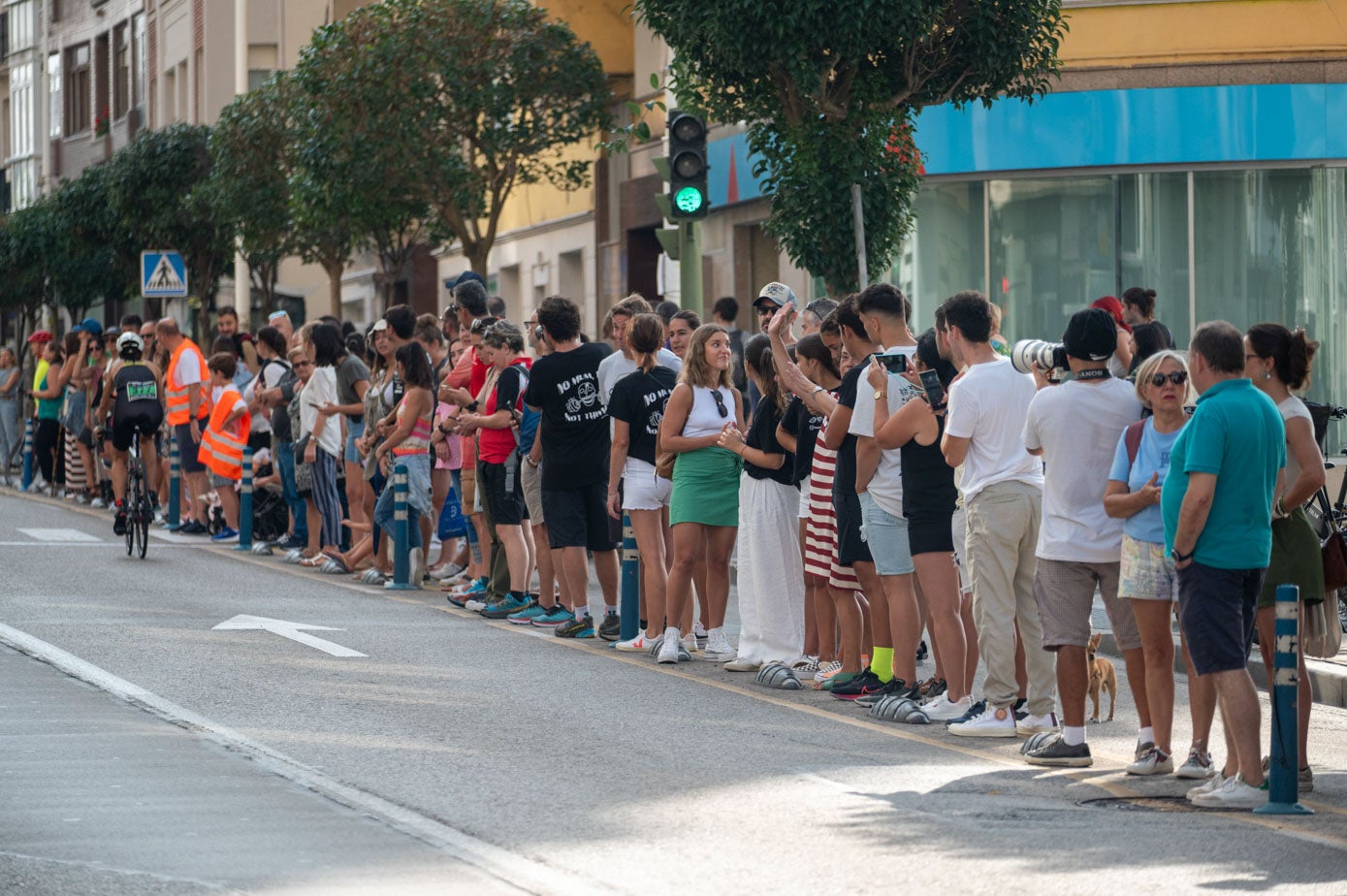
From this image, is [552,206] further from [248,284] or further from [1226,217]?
[1226,217]

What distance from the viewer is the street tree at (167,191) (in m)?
44.3

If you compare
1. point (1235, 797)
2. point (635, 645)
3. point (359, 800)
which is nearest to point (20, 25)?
point (635, 645)

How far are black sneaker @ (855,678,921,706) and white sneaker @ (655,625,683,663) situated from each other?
5.83ft

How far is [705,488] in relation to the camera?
1293 cm

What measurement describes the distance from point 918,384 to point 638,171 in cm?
2384

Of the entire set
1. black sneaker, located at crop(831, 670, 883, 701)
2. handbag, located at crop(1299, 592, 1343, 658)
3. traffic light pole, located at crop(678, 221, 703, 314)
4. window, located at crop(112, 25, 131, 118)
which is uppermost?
window, located at crop(112, 25, 131, 118)

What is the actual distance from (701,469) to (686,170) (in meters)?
6.34

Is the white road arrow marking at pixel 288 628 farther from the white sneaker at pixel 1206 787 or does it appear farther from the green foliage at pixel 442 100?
the green foliage at pixel 442 100

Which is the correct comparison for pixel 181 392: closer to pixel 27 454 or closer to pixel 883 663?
pixel 27 454

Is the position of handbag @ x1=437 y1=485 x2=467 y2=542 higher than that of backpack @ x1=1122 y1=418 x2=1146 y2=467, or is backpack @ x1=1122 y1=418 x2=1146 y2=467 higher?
backpack @ x1=1122 y1=418 x2=1146 y2=467

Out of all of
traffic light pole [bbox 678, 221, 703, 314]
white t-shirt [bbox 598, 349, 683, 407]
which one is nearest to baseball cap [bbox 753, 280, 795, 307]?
white t-shirt [bbox 598, 349, 683, 407]

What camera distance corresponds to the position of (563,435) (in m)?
14.2

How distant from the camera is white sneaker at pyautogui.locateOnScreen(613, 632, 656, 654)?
13.8 meters

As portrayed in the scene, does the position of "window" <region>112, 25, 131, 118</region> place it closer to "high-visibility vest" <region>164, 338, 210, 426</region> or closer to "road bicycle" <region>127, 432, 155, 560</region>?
"high-visibility vest" <region>164, 338, 210, 426</region>
